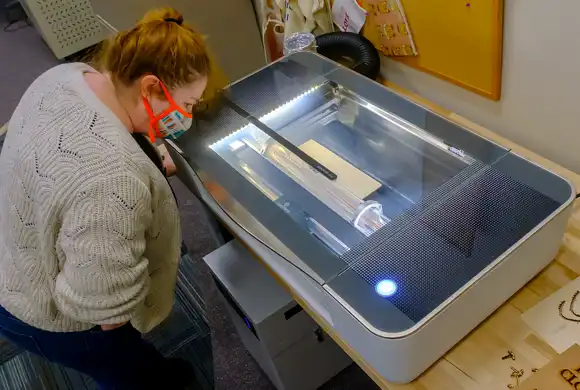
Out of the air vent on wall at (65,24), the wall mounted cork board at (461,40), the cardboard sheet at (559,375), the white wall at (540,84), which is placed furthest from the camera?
the air vent on wall at (65,24)

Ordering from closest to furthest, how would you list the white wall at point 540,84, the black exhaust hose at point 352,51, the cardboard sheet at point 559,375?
the cardboard sheet at point 559,375
the white wall at point 540,84
the black exhaust hose at point 352,51

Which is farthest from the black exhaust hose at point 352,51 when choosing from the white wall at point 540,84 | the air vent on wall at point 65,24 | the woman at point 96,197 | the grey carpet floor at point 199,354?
the air vent on wall at point 65,24

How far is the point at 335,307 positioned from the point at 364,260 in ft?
0.29

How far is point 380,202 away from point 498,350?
1.08ft

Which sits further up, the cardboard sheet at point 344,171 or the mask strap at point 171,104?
the mask strap at point 171,104

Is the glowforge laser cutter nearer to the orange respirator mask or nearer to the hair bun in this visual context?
the orange respirator mask

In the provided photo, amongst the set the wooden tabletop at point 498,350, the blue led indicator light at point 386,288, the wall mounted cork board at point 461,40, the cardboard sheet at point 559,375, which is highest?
the wall mounted cork board at point 461,40

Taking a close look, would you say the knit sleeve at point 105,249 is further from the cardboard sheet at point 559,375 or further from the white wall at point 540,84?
the white wall at point 540,84

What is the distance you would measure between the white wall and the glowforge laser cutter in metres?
0.20

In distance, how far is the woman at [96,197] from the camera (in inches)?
33.3

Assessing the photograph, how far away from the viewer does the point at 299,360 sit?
1439 millimetres

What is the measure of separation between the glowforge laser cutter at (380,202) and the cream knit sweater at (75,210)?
21 cm

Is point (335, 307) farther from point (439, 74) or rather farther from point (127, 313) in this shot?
point (439, 74)

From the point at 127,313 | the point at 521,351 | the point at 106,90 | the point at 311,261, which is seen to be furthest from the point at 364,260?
the point at 106,90
